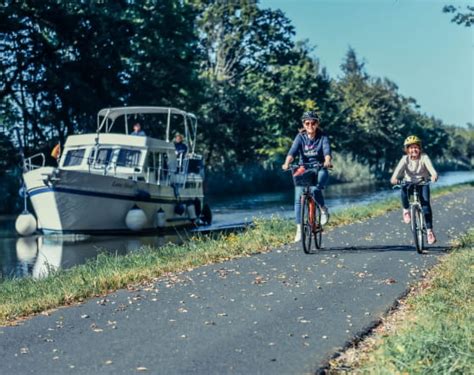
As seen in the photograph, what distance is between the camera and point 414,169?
11391 millimetres

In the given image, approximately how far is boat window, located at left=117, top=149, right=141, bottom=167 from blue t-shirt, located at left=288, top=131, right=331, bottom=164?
14.3 metres

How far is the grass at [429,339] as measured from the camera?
4.70 meters

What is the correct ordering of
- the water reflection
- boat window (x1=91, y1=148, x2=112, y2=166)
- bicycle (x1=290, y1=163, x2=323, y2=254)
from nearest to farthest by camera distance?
bicycle (x1=290, y1=163, x2=323, y2=254) → the water reflection → boat window (x1=91, y1=148, x2=112, y2=166)

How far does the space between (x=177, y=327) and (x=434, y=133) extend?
128 m

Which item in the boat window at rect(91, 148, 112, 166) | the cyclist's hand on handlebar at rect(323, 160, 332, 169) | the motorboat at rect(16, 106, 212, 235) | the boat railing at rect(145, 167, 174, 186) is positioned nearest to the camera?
the cyclist's hand on handlebar at rect(323, 160, 332, 169)

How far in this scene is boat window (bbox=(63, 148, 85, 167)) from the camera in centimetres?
2525

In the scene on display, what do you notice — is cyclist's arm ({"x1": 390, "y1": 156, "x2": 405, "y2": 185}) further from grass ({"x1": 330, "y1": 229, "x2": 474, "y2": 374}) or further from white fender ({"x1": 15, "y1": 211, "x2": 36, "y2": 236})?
white fender ({"x1": 15, "y1": 211, "x2": 36, "y2": 236})

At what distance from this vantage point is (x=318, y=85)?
65.8m

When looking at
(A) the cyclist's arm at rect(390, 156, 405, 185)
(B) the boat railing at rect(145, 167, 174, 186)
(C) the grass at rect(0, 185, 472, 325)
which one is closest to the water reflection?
(B) the boat railing at rect(145, 167, 174, 186)

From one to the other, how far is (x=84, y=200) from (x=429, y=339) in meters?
19.5

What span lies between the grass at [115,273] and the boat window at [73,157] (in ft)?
38.8

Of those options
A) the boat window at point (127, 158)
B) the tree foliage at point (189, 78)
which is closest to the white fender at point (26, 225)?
the boat window at point (127, 158)

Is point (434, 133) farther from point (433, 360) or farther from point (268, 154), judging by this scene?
point (433, 360)

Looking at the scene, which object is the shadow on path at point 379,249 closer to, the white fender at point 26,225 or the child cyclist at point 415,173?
the child cyclist at point 415,173
